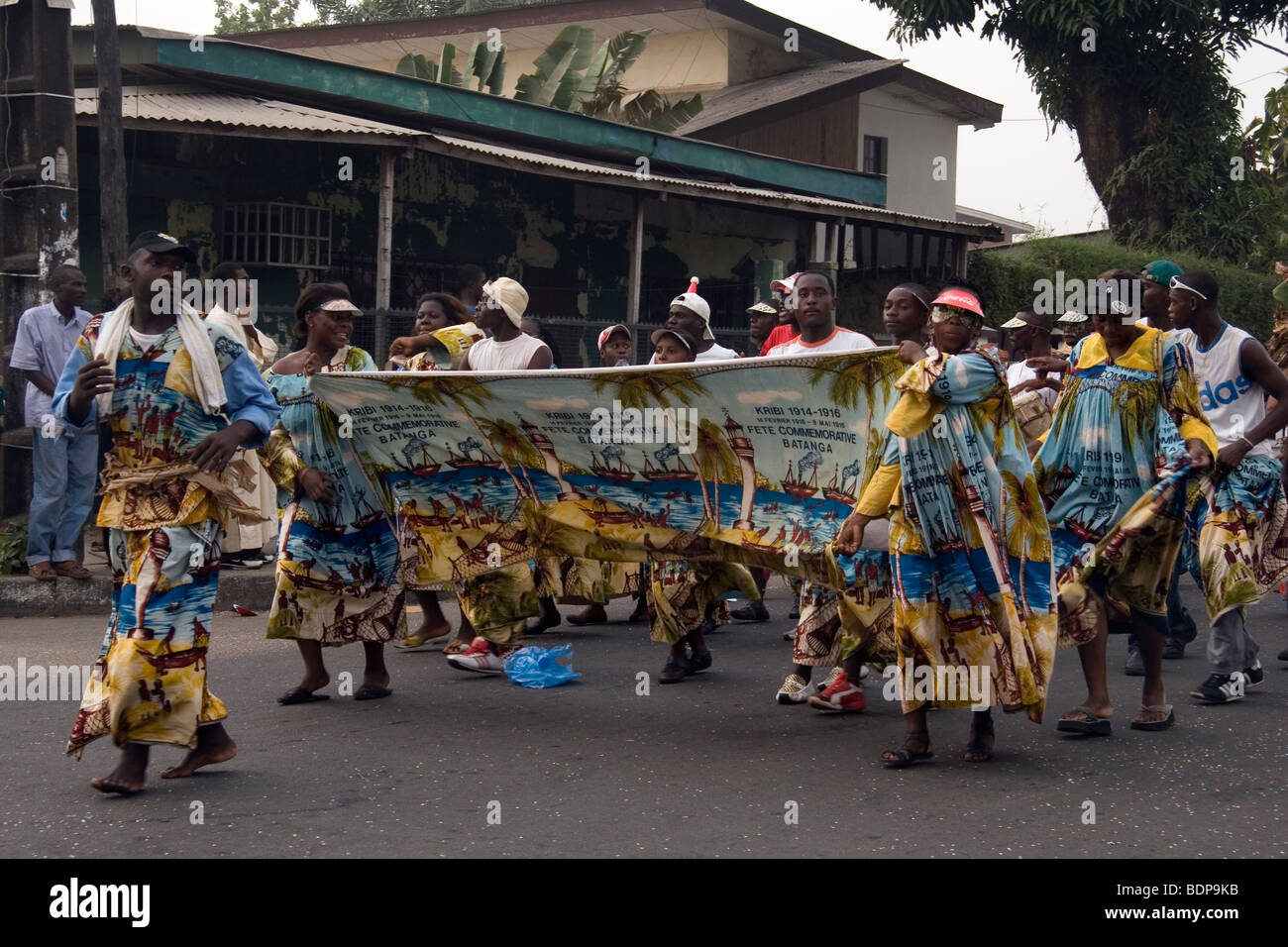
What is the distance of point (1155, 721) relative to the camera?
21.6ft

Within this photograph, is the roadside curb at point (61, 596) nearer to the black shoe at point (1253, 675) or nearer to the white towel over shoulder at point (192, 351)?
the white towel over shoulder at point (192, 351)

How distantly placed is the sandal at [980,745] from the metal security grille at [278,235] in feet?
35.8

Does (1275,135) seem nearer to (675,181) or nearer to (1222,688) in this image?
(675,181)

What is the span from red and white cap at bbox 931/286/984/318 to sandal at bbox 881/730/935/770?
1603mm

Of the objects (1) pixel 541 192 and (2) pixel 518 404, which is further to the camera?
(1) pixel 541 192

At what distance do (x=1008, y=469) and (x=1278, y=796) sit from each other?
1493 mm

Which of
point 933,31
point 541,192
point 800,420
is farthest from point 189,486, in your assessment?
point 933,31

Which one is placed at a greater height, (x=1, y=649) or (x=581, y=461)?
(x=581, y=461)

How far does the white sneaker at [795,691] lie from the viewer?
23.4ft

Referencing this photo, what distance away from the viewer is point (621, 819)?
518cm

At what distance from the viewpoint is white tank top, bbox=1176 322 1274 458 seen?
7.43 metres

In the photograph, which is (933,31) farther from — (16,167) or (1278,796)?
(1278,796)

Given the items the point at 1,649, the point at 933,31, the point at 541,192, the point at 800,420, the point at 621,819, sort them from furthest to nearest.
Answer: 1. the point at 933,31
2. the point at 541,192
3. the point at 1,649
4. the point at 800,420
5. the point at 621,819

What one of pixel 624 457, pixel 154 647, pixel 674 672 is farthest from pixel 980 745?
pixel 154 647
